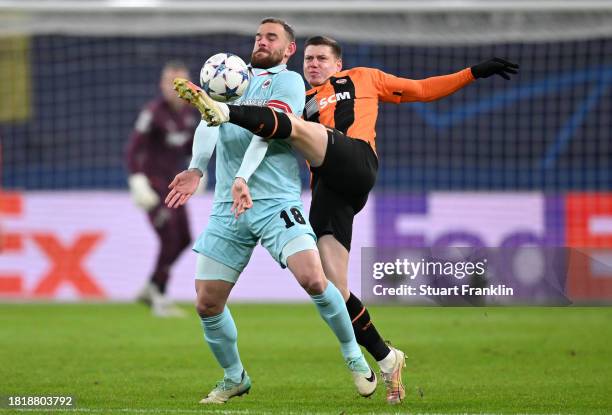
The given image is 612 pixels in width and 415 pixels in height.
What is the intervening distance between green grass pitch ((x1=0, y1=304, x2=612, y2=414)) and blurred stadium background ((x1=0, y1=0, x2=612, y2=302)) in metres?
1.02

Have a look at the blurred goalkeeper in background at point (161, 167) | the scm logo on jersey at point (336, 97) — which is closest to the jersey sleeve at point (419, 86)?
the scm logo on jersey at point (336, 97)

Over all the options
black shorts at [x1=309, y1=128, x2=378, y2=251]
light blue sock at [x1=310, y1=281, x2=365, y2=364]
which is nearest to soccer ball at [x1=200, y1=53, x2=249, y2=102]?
black shorts at [x1=309, y1=128, x2=378, y2=251]

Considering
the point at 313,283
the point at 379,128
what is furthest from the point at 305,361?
the point at 379,128

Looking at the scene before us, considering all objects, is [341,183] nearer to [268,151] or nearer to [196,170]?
[268,151]

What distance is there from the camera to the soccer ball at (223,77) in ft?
20.9

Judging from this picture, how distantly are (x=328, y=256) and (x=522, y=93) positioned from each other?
10.3m

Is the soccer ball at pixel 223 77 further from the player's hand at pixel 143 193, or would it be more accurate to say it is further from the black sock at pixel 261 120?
the player's hand at pixel 143 193

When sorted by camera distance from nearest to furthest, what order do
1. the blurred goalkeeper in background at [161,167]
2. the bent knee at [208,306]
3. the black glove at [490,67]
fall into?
1. the bent knee at [208,306]
2. the black glove at [490,67]
3. the blurred goalkeeper in background at [161,167]

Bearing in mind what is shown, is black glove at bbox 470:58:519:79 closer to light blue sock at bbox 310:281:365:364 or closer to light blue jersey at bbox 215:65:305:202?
light blue jersey at bbox 215:65:305:202

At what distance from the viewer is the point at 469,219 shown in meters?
14.8

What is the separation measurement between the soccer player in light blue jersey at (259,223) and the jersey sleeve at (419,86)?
879 millimetres

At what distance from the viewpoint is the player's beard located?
6.72m

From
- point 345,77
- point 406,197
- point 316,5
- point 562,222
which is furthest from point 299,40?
point 345,77

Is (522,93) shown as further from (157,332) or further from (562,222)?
(157,332)
